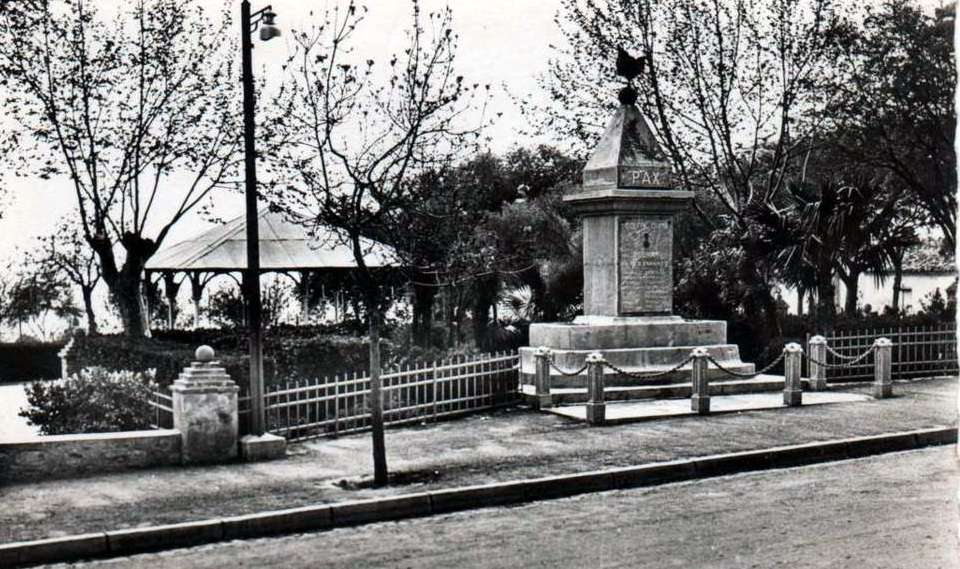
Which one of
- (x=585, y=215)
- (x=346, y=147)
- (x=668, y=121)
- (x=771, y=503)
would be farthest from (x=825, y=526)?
(x=668, y=121)

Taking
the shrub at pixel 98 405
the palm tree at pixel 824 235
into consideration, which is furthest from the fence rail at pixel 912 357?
the shrub at pixel 98 405

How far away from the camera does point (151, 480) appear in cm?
1014

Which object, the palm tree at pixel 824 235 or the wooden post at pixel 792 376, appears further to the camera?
the palm tree at pixel 824 235

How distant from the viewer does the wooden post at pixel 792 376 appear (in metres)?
14.7

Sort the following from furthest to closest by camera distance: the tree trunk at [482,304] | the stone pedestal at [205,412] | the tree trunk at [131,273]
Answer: the tree trunk at [482,304], the tree trunk at [131,273], the stone pedestal at [205,412]

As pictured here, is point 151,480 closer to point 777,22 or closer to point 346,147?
point 346,147

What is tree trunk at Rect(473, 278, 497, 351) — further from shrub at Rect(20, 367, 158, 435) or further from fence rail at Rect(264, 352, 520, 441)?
shrub at Rect(20, 367, 158, 435)

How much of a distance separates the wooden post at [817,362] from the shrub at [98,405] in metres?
10.2

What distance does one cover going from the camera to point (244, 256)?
23172 mm

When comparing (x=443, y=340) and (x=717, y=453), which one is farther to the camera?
(x=443, y=340)

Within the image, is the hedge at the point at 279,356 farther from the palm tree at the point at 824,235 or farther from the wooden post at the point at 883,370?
the wooden post at the point at 883,370

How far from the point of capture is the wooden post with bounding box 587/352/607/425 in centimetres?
1315

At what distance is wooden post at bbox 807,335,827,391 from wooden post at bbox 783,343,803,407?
170cm

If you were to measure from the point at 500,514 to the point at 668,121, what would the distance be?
1482 cm
